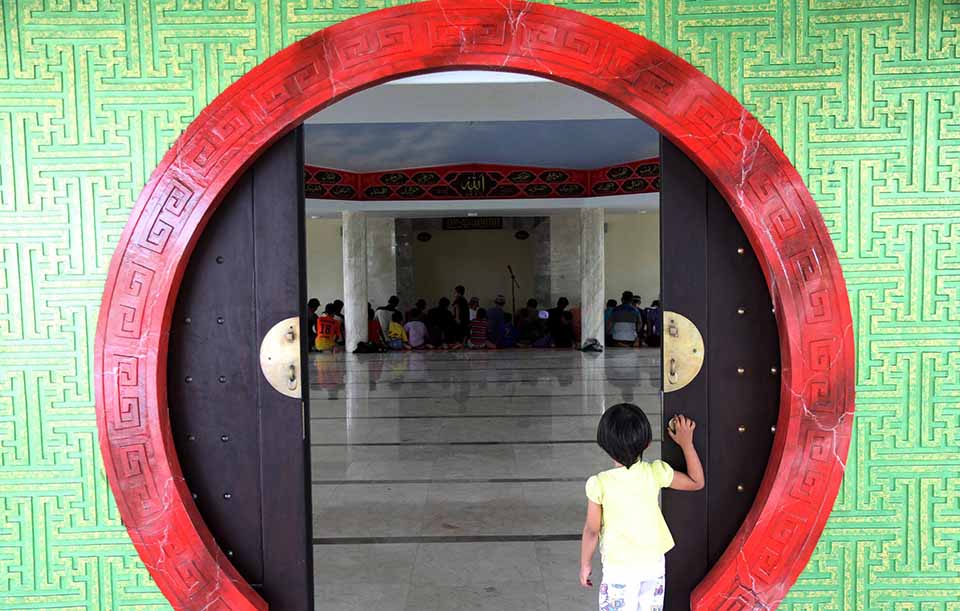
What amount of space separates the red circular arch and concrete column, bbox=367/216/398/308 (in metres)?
8.52

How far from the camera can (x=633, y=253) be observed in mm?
12445

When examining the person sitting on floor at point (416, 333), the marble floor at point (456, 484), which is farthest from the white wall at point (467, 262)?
the marble floor at point (456, 484)

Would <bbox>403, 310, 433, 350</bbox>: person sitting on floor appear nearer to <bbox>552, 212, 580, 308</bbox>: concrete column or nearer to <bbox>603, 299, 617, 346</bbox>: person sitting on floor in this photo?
<bbox>552, 212, 580, 308</bbox>: concrete column

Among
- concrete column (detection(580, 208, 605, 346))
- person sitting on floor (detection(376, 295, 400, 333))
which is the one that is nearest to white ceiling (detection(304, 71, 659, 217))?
concrete column (detection(580, 208, 605, 346))

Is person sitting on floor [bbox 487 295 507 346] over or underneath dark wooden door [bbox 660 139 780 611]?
underneath

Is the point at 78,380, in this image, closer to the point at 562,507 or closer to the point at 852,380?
the point at 852,380

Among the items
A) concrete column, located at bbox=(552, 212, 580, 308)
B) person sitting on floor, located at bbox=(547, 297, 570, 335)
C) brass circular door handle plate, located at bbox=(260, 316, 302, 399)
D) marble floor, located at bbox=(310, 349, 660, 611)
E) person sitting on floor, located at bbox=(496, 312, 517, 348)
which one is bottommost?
marble floor, located at bbox=(310, 349, 660, 611)

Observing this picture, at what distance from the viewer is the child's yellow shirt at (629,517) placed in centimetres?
169

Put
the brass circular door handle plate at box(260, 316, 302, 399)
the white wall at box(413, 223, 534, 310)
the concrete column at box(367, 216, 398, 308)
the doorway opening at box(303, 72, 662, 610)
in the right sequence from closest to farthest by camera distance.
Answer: the brass circular door handle plate at box(260, 316, 302, 399) < the doorway opening at box(303, 72, 662, 610) < the concrete column at box(367, 216, 398, 308) < the white wall at box(413, 223, 534, 310)

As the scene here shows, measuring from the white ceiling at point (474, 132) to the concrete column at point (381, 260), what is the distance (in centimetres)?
63

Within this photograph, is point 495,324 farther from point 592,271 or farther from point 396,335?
point 592,271

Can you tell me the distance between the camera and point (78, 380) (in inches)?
76.3

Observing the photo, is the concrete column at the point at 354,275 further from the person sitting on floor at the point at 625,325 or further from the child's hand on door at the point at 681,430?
the child's hand on door at the point at 681,430

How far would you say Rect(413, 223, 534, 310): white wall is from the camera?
1302 cm
